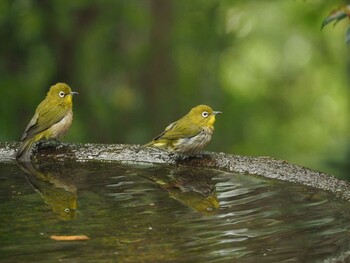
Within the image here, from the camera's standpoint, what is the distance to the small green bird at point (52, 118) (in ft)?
20.5

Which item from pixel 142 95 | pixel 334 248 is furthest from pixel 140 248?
pixel 142 95

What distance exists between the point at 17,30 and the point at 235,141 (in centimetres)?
385

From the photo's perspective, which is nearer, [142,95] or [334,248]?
[334,248]

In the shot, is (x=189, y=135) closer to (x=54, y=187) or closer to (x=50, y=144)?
(x=50, y=144)

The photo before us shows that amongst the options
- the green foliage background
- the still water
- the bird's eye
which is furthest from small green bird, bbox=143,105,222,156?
the green foliage background

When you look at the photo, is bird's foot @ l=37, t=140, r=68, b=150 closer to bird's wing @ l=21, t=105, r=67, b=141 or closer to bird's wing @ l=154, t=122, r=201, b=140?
bird's wing @ l=21, t=105, r=67, b=141

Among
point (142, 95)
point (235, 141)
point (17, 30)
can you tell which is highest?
point (17, 30)

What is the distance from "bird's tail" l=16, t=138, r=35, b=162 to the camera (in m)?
5.73

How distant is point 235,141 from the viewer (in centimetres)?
1262

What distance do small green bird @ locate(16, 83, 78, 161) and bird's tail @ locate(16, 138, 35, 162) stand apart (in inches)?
1.6

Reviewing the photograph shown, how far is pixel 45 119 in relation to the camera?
6520 millimetres

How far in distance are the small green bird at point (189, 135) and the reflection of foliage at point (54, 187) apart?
73cm

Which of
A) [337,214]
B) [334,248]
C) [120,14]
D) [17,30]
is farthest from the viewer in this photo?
[120,14]

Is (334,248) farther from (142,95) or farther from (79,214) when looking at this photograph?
(142,95)
